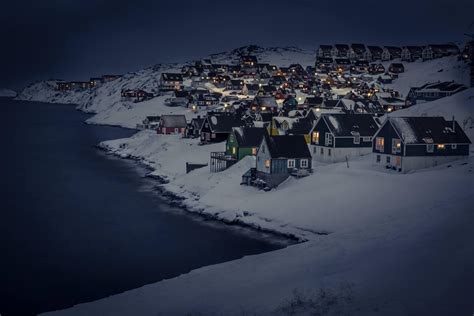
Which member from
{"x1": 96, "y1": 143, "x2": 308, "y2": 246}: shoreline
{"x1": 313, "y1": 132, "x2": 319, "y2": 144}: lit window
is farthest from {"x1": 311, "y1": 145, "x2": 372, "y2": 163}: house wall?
{"x1": 96, "y1": 143, "x2": 308, "y2": 246}: shoreline

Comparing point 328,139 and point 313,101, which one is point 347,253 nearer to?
point 328,139

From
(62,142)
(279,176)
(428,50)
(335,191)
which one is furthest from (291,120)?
(428,50)

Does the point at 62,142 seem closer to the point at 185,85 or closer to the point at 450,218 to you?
the point at 185,85

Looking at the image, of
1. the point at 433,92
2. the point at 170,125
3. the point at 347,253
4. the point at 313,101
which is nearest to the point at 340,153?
the point at 347,253

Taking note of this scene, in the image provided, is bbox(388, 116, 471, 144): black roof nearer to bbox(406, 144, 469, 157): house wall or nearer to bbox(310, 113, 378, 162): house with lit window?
bbox(406, 144, 469, 157): house wall

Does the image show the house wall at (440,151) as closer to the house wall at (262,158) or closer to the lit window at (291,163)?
the lit window at (291,163)

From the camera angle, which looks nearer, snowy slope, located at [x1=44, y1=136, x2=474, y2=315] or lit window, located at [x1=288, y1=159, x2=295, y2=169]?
snowy slope, located at [x1=44, y1=136, x2=474, y2=315]

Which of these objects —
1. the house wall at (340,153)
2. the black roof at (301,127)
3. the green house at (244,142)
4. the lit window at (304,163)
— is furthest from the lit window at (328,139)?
the black roof at (301,127)
